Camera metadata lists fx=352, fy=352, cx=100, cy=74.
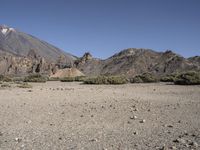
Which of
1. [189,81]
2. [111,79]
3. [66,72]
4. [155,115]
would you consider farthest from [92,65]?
[155,115]

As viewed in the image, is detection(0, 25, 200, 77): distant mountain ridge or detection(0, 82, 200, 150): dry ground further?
detection(0, 25, 200, 77): distant mountain ridge

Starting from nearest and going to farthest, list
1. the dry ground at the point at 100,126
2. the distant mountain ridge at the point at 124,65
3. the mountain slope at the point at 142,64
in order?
the dry ground at the point at 100,126
the mountain slope at the point at 142,64
the distant mountain ridge at the point at 124,65

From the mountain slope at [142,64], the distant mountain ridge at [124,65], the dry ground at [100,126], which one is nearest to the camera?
the dry ground at [100,126]

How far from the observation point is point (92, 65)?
68625 mm

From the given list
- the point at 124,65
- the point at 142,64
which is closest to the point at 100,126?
the point at 142,64

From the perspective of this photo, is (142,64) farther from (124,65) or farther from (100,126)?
(100,126)

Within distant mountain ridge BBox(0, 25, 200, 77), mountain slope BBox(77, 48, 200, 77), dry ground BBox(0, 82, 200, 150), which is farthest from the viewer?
distant mountain ridge BBox(0, 25, 200, 77)

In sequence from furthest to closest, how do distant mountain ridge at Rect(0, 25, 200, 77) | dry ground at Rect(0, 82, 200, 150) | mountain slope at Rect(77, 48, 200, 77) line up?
distant mountain ridge at Rect(0, 25, 200, 77) → mountain slope at Rect(77, 48, 200, 77) → dry ground at Rect(0, 82, 200, 150)

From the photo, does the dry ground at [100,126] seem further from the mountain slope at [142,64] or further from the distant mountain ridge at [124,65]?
the mountain slope at [142,64]

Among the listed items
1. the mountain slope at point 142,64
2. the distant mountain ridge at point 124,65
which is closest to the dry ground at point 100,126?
the distant mountain ridge at point 124,65

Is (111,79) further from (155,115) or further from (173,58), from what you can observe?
(173,58)

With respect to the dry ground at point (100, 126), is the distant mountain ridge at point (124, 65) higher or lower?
higher

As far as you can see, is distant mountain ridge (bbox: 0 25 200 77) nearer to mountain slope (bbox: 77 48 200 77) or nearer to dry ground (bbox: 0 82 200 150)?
mountain slope (bbox: 77 48 200 77)

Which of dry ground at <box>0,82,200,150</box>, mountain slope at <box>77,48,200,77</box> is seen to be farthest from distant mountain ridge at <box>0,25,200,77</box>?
dry ground at <box>0,82,200,150</box>
